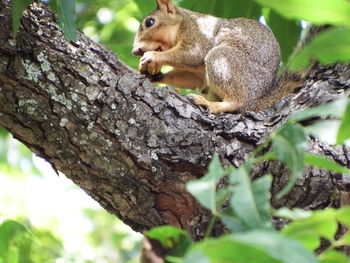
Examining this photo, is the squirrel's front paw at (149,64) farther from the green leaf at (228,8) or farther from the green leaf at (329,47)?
the green leaf at (329,47)

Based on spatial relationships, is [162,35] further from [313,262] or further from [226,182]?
[313,262]

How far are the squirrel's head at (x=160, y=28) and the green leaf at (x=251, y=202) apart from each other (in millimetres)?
2659

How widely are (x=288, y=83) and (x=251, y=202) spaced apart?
1.81 metres

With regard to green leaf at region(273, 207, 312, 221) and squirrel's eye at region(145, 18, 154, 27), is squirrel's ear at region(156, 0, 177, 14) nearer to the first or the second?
squirrel's eye at region(145, 18, 154, 27)

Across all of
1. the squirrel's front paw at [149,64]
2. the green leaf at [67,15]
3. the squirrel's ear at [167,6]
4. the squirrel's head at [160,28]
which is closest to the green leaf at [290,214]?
the green leaf at [67,15]

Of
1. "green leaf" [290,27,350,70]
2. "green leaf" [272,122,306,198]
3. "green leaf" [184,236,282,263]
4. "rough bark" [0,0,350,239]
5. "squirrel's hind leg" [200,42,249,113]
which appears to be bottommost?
"green leaf" [184,236,282,263]

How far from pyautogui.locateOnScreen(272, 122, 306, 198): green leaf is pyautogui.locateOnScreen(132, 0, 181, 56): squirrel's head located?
259cm

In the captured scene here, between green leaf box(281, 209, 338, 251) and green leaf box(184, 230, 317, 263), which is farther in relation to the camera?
green leaf box(281, 209, 338, 251)

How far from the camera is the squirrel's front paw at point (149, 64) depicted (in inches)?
122

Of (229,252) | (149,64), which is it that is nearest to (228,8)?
(149,64)

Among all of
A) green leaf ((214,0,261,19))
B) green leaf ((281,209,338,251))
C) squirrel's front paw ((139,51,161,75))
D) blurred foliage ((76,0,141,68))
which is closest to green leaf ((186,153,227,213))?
green leaf ((281,209,338,251))

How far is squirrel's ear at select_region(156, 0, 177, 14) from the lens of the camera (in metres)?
3.69

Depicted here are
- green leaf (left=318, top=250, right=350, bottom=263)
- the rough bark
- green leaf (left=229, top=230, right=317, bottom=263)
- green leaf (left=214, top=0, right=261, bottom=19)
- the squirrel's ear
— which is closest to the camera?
green leaf (left=229, top=230, right=317, bottom=263)

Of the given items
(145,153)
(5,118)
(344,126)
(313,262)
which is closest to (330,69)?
(145,153)
